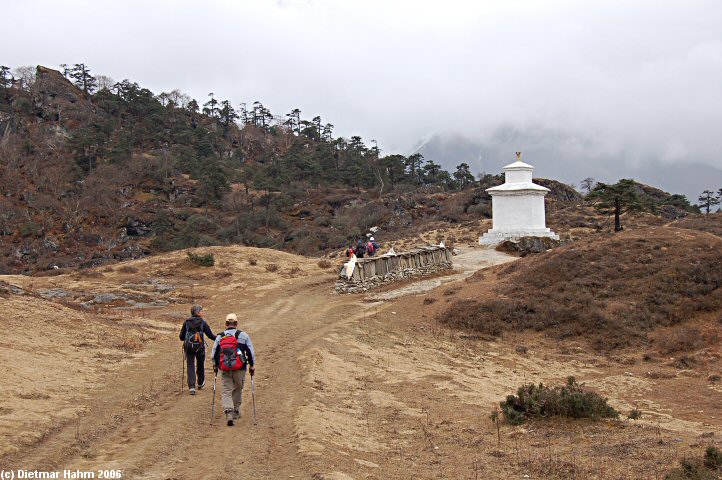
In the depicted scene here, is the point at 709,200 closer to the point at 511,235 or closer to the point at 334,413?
the point at 511,235

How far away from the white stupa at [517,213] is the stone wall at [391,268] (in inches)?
415

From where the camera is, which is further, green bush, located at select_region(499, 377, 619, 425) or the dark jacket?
the dark jacket

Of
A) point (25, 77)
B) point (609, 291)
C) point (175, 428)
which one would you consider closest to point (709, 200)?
point (609, 291)

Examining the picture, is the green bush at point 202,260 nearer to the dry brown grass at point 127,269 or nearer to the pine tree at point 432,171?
the dry brown grass at point 127,269

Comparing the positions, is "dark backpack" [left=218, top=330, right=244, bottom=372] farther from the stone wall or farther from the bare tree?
the bare tree

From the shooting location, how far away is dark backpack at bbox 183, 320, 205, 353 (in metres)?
10.8

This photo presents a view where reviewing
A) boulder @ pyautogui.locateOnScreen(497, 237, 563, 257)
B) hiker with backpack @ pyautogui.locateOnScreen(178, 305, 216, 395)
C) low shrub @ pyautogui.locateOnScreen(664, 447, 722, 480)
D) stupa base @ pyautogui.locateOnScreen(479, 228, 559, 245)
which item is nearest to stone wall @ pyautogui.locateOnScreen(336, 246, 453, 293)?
boulder @ pyautogui.locateOnScreen(497, 237, 563, 257)

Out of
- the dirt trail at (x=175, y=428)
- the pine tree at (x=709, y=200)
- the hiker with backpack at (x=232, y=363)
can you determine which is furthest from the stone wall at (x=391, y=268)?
the pine tree at (x=709, y=200)

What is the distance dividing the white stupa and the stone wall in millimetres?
10529

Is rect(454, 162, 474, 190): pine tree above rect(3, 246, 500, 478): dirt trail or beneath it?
above

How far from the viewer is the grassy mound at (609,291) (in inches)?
721

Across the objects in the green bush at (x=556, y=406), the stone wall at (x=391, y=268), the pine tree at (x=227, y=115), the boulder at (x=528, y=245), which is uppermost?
the pine tree at (x=227, y=115)

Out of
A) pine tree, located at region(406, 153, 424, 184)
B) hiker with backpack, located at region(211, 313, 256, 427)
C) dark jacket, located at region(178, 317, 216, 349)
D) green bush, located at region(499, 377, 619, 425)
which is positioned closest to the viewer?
hiker with backpack, located at region(211, 313, 256, 427)

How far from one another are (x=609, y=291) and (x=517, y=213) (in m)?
21.0
